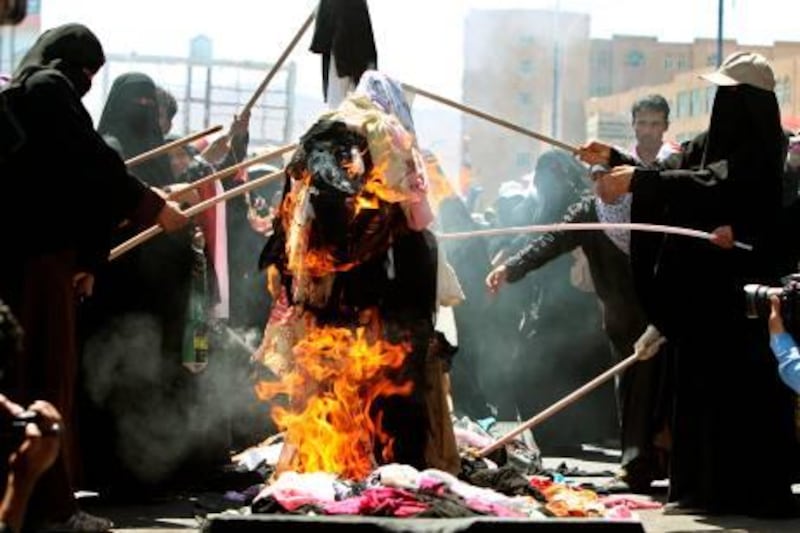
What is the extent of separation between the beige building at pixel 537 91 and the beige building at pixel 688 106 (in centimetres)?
3

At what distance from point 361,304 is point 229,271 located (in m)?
4.03

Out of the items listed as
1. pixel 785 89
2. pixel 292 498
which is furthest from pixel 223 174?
pixel 785 89

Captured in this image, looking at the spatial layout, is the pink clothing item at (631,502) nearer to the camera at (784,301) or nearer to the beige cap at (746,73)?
the camera at (784,301)

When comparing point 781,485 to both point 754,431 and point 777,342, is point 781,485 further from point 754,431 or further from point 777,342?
point 777,342

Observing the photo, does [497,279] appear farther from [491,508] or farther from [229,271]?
[491,508]

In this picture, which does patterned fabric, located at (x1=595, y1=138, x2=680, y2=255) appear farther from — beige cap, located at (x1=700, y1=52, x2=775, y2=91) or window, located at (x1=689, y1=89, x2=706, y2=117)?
window, located at (x1=689, y1=89, x2=706, y2=117)

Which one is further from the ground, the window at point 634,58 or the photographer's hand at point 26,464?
the window at point 634,58

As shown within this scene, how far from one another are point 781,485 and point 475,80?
28.1m

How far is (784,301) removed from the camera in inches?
297

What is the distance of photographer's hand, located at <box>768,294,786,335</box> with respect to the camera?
293 inches

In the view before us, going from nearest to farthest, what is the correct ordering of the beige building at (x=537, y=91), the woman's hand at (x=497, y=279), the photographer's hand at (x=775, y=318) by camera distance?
the photographer's hand at (x=775, y=318) → the woman's hand at (x=497, y=279) → the beige building at (x=537, y=91)

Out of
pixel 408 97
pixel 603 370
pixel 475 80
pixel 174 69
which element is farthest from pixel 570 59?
pixel 408 97

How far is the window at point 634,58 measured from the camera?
47.9 metres

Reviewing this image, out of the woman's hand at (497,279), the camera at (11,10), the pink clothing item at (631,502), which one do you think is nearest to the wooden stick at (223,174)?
the woman's hand at (497,279)
